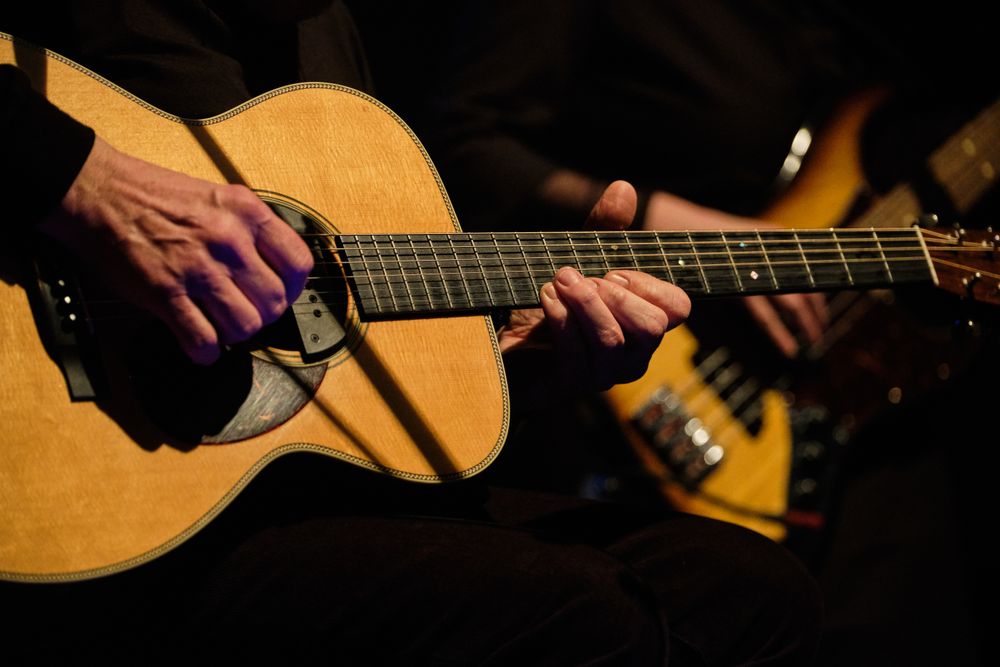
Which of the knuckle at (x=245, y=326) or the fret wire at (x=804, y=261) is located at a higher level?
the fret wire at (x=804, y=261)

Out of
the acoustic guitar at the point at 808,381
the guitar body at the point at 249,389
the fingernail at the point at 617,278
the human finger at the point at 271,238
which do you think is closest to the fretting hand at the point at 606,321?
the fingernail at the point at 617,278

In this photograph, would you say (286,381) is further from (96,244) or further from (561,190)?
(561,190)

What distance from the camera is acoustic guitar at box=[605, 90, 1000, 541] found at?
1.90m

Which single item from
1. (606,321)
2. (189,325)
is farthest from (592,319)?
(189,325)

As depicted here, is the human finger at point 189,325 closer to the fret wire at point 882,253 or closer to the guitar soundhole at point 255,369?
the guitar soundhole at point 255,369

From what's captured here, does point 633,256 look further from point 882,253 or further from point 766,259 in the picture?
point 882,253

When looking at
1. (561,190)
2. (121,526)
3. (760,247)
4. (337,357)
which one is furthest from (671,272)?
(121,526)

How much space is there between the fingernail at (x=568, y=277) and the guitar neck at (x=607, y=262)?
3cm

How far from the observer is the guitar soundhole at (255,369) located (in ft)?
2.87

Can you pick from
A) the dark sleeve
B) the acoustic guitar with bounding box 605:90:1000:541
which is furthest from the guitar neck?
the acoustic guitar with bounding box 605:90:1000:541

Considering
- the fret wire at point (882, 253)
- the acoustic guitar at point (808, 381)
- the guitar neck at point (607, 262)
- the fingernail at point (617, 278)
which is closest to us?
the guitar neck at point (607, 262)

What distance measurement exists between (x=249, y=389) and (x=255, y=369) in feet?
0.07

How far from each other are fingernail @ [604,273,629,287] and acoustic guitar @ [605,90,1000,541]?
732mm

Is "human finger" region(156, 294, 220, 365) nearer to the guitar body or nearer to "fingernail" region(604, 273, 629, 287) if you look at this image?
the guitar body
